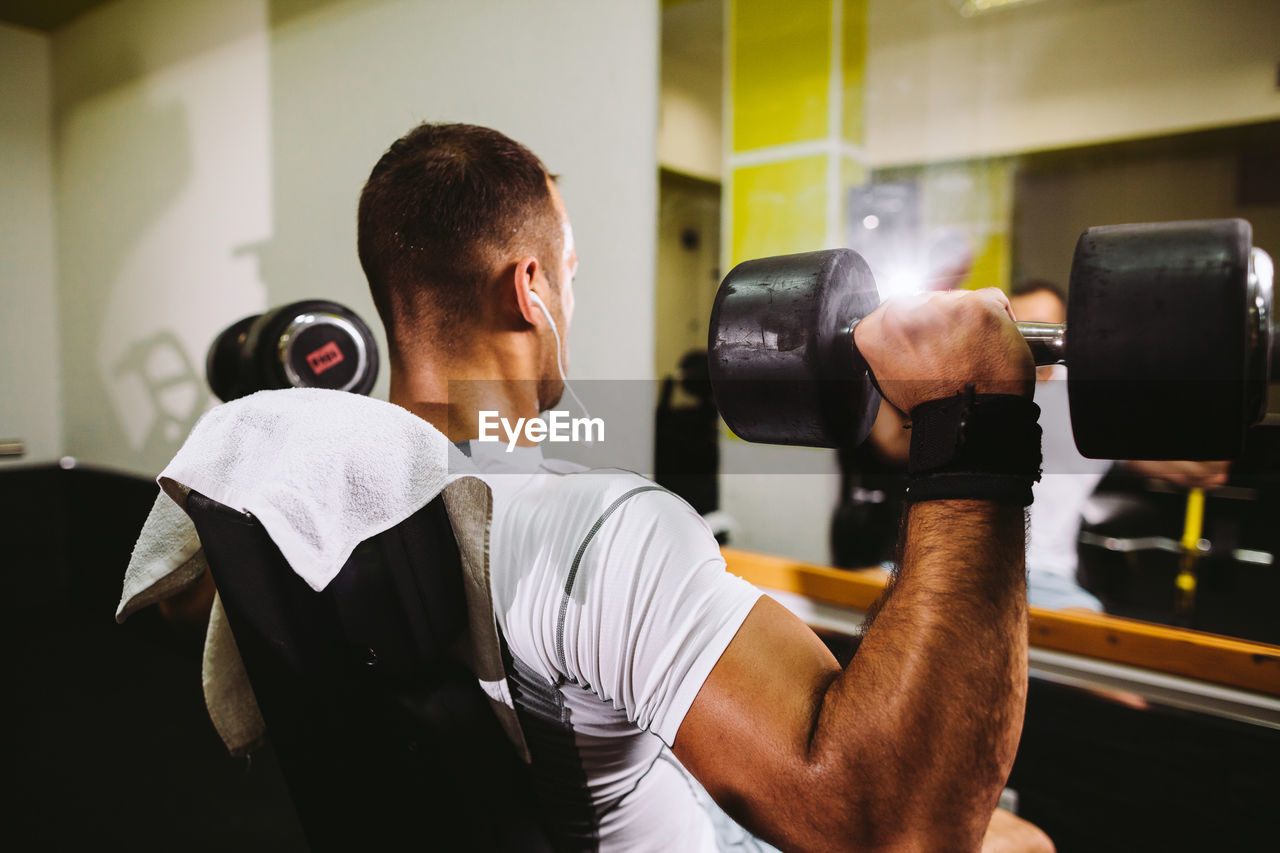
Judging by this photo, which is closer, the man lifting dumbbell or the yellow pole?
the man lifting dumbbell

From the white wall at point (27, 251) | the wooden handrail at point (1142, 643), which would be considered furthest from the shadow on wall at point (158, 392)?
the wooden handrail at point (1142, 643)

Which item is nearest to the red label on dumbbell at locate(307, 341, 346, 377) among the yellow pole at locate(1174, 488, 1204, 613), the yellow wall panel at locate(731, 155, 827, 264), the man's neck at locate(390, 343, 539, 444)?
the man's neck at locate(390, 343, 539, 444)

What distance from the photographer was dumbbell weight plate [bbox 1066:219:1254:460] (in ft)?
1.71

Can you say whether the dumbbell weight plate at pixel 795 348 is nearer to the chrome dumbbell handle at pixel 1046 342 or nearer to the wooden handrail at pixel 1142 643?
the chrome dumbbell handle at pixel 1046 342

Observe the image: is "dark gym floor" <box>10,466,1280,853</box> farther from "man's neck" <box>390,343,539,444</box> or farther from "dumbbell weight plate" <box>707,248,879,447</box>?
"dumbbell weight plate" <box>707,248,879,447</box>

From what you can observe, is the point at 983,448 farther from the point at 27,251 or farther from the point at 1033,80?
the point at 27,251

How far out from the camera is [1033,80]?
141 inches

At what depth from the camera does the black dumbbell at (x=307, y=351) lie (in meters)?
1.13

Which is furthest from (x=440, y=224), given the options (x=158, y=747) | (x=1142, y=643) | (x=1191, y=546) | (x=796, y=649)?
(x=1191, y=546)

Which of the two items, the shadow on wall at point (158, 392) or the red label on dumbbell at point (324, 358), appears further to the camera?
the shadow on wall at point (158, 392)

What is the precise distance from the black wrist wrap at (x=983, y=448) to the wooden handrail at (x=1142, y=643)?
594 mm

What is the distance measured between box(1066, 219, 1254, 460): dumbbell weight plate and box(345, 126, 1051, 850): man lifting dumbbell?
2.2 inches

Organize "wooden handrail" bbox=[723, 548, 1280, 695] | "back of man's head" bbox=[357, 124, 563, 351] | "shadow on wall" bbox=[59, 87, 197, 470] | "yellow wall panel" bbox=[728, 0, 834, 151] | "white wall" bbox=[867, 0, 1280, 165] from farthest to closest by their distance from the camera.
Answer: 1. "white wall" bbox=[867, 0, 1280, 165]
2. "shadow on wall" bbox=[59, 87, 197, 470]
3. "yellow wall panel" bbox=[728, 0, 834, 151]
4. "wooden handrail" bbox=[723, 548, 1280, 695]
5. "back of man's head" bbox=[357, 124, 563, 351]

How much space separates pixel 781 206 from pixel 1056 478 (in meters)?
1.20
